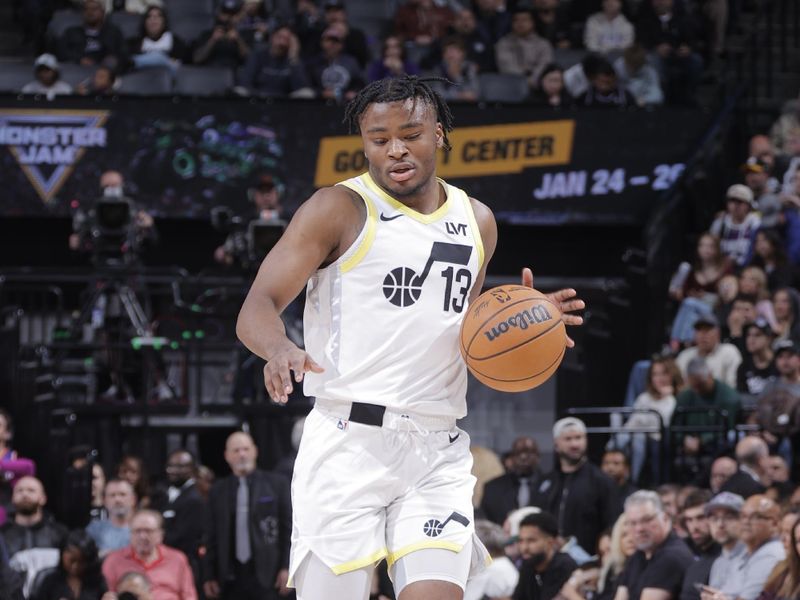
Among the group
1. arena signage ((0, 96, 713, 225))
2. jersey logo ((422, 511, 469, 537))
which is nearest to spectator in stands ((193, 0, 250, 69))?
arena signage ((0, 96, 713, 225))

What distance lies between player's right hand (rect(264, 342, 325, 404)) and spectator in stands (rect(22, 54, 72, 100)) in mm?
11803

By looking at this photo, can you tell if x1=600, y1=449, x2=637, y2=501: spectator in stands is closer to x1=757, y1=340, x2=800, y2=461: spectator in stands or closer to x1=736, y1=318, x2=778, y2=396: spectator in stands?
x1=757, y1=340, x2=800, y2=461: spectator in stands

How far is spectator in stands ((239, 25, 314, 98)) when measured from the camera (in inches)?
656

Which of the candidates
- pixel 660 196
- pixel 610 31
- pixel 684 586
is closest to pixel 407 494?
pixel 684 586

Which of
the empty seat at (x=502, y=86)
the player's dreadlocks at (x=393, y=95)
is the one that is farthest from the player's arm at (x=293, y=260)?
the empty seat at (x=502, y=86)

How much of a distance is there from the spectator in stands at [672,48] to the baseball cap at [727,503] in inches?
307

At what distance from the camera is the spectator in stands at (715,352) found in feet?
43.5

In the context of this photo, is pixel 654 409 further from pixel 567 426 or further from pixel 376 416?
pixel 376 416

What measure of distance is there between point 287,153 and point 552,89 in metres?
2.76

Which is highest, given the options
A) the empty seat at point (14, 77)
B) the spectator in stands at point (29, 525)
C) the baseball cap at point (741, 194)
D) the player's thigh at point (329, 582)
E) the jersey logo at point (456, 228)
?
the empty seat at point (14, 77)

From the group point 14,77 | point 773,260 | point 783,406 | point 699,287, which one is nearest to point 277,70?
point 14,77

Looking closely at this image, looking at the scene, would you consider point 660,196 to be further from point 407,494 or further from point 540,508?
point 407,494

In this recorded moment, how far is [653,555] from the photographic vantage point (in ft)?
32.3

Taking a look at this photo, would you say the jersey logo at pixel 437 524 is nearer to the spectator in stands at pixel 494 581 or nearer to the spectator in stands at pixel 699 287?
the spectator in stands at pixel 494 581
